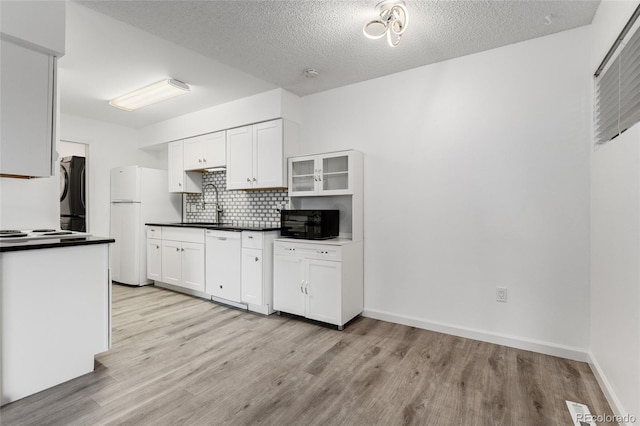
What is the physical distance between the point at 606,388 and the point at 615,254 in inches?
31.6

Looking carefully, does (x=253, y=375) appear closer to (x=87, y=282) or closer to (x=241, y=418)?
(x=241, y=418)

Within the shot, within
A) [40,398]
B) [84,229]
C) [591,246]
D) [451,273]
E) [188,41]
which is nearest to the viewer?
[40,398]

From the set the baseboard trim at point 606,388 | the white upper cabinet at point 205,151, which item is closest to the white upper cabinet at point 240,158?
the white upper cabinet at point 205,151

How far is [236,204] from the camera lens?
14.6ft

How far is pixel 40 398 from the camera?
1.83 metres

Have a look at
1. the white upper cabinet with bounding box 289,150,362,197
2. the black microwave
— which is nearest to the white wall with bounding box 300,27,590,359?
the white upper cabinet with bounding box 289,150,362,197

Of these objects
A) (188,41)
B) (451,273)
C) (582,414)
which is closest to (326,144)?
(188,41)

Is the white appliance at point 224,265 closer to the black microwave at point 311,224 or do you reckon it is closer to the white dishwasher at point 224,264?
the white dishwasher at point 224,264

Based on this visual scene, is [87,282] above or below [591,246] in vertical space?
below

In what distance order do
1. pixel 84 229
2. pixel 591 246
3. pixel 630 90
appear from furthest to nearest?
pixel 84 229, pixel 591 246, pixel 630 90

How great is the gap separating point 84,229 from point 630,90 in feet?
20.2

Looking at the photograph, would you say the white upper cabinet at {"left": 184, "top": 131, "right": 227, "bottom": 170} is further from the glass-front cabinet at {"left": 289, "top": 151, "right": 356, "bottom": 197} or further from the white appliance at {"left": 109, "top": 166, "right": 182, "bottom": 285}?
the glass-front cabinet at {"left": 289, "top": 151, "right": 356, "bottom": 197}

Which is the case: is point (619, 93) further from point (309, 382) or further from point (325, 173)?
point (309, 382)

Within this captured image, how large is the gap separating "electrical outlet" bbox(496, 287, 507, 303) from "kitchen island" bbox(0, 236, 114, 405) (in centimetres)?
304
